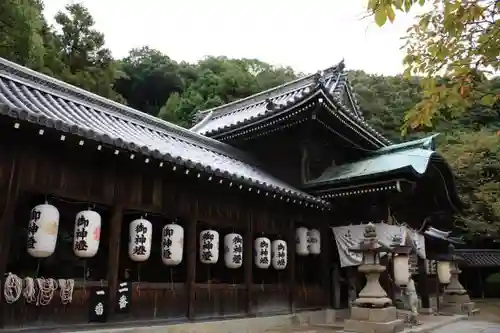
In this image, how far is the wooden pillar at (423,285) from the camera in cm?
1836

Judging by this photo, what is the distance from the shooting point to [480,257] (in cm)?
2928

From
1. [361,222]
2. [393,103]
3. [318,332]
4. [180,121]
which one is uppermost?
[393,103]

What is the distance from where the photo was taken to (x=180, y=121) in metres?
39.2

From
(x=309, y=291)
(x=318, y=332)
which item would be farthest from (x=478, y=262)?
(x=318, y=332)

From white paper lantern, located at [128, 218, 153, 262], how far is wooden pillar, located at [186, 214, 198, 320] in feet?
4.57

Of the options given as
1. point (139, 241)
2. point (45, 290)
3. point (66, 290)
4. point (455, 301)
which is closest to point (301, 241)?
point (139, 241)

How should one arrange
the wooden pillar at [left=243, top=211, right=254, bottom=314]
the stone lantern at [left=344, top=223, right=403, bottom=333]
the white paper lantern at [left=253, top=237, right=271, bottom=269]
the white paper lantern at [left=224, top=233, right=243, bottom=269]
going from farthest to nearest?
1. the white paper lantern at [left=253, top=237, right=271, bottom=269]
2. the wooden pillar at [left=243, top=211, right=254, bottom=314]
3. the white paper lantern at [left=224, top=233, right=243, bottom=269]
4. the stone lantern at [left=344, top=223, right=403, bottom=333]

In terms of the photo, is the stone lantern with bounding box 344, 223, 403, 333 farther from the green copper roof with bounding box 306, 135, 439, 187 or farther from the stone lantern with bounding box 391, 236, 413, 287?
the green copper roof with bounding box 306, 135, 439, 187

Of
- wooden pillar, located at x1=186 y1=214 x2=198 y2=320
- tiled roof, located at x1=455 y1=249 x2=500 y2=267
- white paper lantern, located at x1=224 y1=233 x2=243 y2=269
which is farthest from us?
tiled roof, located at x1=455 y1=249 x2=500 y2=267

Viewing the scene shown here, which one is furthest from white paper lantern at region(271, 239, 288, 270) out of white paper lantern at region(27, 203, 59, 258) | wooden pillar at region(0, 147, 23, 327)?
wooden pillar at region(0, 147, 23, 327)

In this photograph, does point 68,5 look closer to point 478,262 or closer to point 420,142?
point 420,142

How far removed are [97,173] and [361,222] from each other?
882cm

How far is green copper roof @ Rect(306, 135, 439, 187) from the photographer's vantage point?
41.9ft

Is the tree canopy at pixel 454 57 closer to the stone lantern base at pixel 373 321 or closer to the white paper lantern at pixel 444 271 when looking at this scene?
the stone lantern base at pixel 373 321
